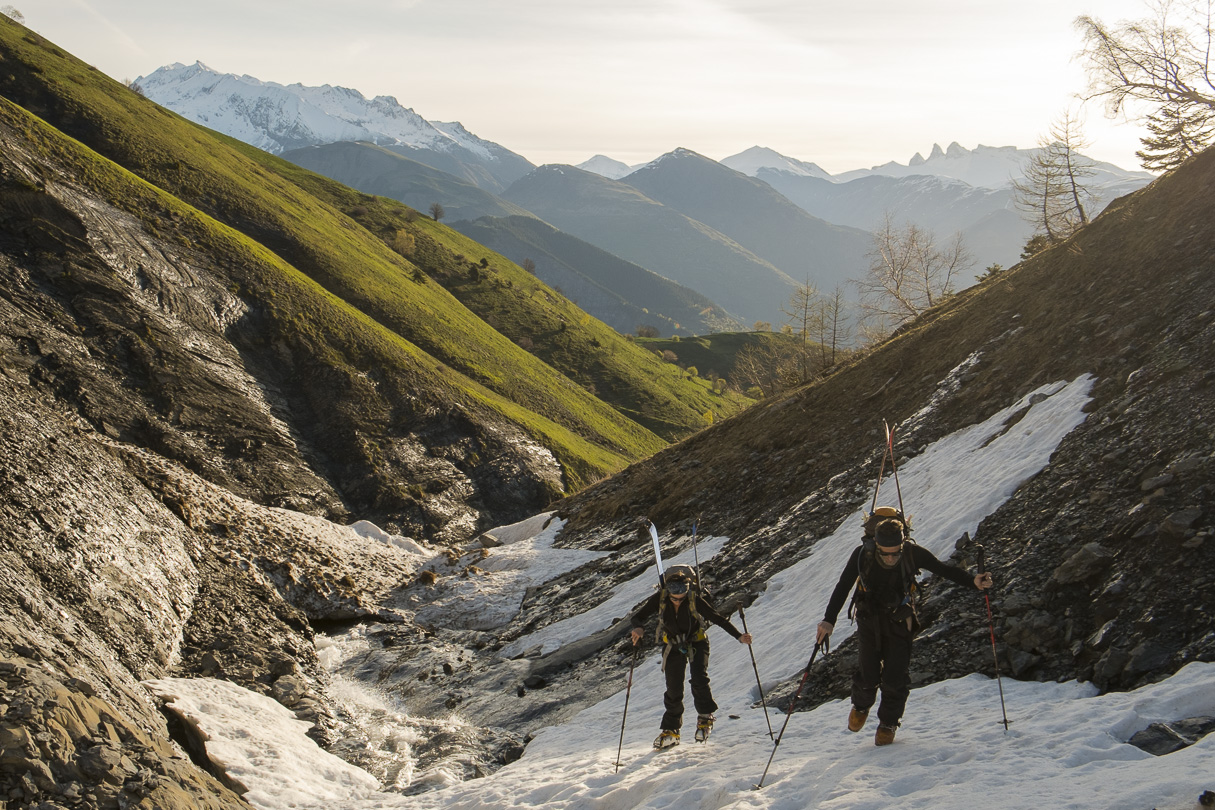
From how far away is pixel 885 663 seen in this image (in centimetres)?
970

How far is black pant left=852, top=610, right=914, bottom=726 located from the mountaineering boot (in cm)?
344

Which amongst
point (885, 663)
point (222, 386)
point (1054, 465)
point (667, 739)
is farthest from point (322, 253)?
point (885, 663)

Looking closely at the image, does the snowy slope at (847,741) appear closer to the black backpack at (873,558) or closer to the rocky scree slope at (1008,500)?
the rocky scree slope at (1008,500)

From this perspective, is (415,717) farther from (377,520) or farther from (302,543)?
(377,520)

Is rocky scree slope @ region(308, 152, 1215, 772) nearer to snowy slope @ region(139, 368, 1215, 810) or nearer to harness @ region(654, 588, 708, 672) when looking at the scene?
snowy slope @ region(139, 368, 1215, 810)

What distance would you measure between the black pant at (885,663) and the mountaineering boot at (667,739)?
3.44 m

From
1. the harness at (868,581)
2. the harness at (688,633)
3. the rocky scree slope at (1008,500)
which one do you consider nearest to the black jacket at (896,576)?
the harness at (868,581)

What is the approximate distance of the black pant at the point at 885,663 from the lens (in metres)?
9.48

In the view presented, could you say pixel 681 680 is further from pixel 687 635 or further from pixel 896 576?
pixel 896 576

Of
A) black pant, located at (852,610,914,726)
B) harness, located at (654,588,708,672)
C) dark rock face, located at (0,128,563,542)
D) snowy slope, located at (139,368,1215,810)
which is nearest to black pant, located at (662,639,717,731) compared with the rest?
harness, located at (654,588,708,672)

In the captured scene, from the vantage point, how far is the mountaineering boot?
12.1m

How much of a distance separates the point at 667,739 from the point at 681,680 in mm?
1194

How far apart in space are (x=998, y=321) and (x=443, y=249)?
294ft

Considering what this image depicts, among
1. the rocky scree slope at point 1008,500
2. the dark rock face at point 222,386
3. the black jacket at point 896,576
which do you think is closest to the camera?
the black jacket at point 896,576
